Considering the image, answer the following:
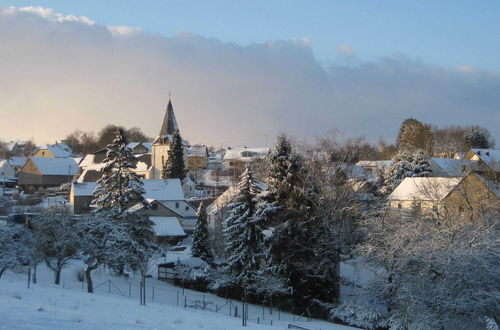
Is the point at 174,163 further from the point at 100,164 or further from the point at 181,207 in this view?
the point at 181,207

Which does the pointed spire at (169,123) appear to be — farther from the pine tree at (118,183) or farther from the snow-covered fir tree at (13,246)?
the snow-covered fir tree at (13,246)

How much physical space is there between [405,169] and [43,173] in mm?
64188

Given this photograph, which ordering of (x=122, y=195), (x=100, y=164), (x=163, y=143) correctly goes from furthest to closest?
(x=163, y=143)
(x=100, y=164)
(x=122, y=195)

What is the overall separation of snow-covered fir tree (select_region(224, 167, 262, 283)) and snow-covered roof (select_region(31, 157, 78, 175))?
66.2 metres

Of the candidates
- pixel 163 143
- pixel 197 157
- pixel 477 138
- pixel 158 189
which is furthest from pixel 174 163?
pixel 477 138

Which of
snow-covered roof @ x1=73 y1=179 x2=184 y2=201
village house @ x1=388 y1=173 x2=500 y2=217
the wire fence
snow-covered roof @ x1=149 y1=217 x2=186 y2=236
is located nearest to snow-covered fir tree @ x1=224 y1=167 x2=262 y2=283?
the wire fence

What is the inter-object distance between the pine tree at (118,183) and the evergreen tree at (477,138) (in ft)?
276

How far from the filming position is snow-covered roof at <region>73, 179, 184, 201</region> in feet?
200

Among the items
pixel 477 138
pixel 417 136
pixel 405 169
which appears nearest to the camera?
pixel 405 169

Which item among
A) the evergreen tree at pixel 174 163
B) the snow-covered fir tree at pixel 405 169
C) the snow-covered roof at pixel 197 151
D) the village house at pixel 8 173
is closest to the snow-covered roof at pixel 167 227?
the snow-covered fir tree at pixel 405 169

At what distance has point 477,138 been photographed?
104 metres

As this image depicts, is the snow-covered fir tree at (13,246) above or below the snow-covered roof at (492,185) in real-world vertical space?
below

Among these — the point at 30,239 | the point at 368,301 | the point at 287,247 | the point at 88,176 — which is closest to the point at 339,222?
the point at 287,247

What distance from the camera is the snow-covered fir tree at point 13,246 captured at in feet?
84.7
